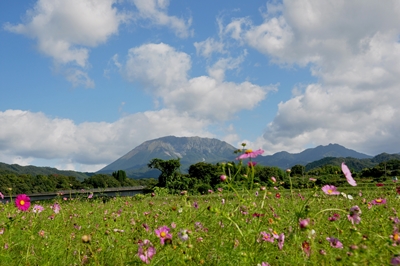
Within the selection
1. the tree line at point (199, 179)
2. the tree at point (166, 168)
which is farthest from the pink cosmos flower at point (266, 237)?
the tree at point (166, 168)

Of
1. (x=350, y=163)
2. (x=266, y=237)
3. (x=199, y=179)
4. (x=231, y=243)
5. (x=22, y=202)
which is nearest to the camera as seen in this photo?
(x=266, y=237)

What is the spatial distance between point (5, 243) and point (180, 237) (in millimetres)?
1936

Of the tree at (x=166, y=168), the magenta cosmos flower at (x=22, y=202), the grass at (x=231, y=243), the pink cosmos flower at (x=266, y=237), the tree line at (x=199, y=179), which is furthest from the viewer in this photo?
the tree at (x=166, y=168)

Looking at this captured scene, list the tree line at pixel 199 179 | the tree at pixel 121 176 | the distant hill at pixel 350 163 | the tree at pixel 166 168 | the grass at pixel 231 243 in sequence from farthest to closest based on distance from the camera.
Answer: the distant hill at pixel 350 163 < the tree at pixel 121 176 < the tree at pixel 166 168 < the tree line at pixel 199 179 < the grass at pixel 231 243

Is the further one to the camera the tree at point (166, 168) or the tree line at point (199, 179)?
the tree at point (166, 168)

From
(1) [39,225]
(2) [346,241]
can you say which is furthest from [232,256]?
(1) [39,225]

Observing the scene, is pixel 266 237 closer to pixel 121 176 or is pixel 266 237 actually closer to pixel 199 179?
pixel 199 179

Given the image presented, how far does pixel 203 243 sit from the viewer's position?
2.86 metres

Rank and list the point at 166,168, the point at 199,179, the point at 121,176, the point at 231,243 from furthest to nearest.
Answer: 1. the point at 121,176
2. the point at 199,179
3. the point at 166,168
4. the point at 231,243

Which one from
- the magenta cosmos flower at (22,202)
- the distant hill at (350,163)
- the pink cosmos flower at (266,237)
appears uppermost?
the distant hill at (350,163)

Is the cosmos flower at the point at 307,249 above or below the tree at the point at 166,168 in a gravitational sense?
below

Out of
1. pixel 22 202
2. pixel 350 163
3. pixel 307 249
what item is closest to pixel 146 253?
pixel 307 249

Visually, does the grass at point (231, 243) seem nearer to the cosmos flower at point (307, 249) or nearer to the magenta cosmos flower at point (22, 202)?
the cosmos flower at point (307, 249)

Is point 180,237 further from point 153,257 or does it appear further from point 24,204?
point 24,204
